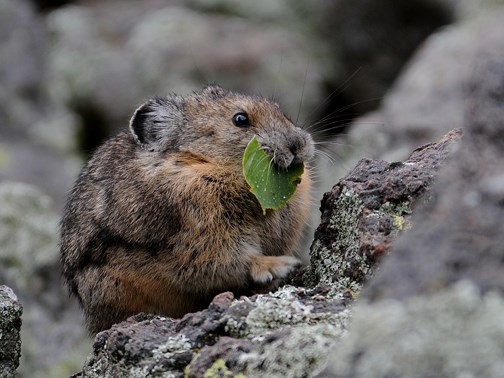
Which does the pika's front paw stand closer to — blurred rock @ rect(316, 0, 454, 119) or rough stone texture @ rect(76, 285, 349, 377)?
rough stone texture @ rect(76, 285, 349, 377)

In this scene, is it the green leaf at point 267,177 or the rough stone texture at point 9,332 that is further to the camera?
the green leaf at point 267,177

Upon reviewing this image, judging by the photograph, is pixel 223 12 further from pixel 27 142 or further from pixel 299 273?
pixel 299 273

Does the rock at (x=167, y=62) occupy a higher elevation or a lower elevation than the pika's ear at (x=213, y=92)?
higher

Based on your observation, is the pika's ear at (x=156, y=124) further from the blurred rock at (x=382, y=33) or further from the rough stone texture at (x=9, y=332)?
the blurred rock at (x=382, y=33)

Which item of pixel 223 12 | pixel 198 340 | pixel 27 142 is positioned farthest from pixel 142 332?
pixel 223 12

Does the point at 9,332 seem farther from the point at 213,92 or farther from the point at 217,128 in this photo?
the point at 213,92

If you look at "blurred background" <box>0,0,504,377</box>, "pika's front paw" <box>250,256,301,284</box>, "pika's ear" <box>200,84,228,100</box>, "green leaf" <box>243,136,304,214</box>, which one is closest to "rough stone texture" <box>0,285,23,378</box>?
"pika's front paw" <box>250,256,301,284</box>

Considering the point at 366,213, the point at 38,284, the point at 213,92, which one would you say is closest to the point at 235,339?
Result: the point at 366,213

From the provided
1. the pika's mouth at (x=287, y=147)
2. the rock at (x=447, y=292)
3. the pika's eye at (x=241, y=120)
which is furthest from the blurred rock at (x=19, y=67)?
the rock at (x=447, y=292)
